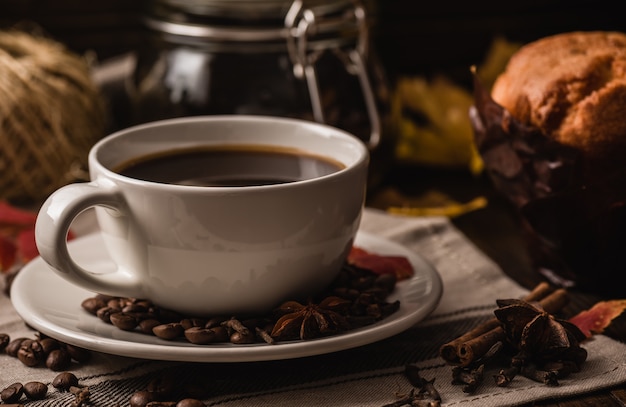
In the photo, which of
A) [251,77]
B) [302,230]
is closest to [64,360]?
[302,230]

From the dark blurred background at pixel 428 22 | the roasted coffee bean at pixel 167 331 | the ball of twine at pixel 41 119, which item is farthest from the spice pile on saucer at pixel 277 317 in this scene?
the dark blurred background at pixel 428 22

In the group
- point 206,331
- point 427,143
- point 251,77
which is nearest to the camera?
point 206,331

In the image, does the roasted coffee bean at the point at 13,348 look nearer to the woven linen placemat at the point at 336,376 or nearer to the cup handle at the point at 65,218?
the woven linen placemat at the point at 336,376

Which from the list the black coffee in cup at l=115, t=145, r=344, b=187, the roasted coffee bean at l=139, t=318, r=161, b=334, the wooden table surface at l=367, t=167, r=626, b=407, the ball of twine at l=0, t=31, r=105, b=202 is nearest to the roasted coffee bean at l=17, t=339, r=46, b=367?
the roasted coffee bean at l=139, t=318, r=161, b=334

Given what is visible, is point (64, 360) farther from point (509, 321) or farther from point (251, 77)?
point (251, 77)

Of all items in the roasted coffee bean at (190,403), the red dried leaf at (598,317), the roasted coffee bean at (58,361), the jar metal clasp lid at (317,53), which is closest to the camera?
the roasted coffee bean at (190,403)

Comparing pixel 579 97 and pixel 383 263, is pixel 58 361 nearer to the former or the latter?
pixel 383 263
